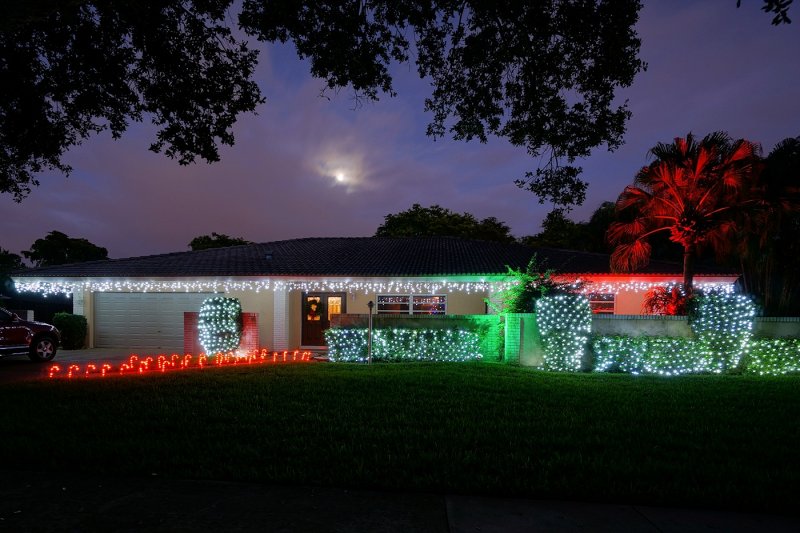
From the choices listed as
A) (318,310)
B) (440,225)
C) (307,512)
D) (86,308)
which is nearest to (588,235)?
(440,225)

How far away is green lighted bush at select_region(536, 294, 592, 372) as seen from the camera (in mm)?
12250

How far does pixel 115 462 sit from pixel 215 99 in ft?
20.0

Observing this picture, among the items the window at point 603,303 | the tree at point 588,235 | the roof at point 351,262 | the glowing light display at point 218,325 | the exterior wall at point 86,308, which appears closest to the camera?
the glowing light display at point 218,325

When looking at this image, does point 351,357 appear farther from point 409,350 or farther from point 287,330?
point 287,330

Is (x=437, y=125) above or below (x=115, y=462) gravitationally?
above

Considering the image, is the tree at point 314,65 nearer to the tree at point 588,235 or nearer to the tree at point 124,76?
the tree at point 124,76

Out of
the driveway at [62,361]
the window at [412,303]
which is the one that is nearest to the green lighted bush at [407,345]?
the window at [412,303]

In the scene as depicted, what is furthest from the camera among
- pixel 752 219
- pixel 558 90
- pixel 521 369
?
pixel 752 219

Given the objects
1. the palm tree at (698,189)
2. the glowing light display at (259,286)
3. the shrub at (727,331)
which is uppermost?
the palm tree at (698,189)

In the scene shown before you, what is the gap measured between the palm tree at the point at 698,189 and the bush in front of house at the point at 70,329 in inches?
691

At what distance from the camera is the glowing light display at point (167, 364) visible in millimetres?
11953

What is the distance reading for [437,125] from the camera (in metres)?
9.79

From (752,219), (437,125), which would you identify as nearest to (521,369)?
(437,125)

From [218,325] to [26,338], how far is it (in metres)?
4.85
